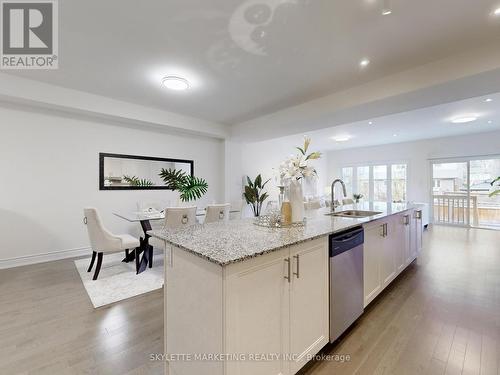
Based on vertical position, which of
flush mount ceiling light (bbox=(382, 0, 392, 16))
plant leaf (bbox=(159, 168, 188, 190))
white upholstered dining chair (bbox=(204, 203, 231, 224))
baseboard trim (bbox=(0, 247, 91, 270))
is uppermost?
flush mount ceiling light (bbox=(382, 0, 392, 16))

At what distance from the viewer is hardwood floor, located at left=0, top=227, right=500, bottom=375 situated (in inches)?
60.6

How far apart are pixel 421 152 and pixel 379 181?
1660 millimetres

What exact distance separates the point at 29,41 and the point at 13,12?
14.3 inches

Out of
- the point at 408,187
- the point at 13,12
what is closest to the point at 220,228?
the point at 13,12

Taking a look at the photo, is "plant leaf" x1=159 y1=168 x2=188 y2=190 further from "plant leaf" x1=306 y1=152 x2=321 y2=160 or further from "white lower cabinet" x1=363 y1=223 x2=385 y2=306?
"white lower cabinet" x1=363 y1=223 x2=385 y2=306

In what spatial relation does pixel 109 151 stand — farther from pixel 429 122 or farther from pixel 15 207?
pixel 429 122

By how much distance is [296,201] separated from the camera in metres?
1.99

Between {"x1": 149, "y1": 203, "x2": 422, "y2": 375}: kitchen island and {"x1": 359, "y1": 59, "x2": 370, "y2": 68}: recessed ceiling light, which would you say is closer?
{"x1": 149, "y1": 203, "x2": 422, "y2": 375}: kitchen island

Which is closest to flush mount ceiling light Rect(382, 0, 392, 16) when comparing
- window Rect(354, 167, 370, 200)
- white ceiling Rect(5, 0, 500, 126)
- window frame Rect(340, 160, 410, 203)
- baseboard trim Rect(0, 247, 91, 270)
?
white ceiling Rect(5, 0, 500, 126)

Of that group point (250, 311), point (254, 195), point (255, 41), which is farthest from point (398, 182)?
point (250, 311)

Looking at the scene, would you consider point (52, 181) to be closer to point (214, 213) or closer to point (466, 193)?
point (214, 213)

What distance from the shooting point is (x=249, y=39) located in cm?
229

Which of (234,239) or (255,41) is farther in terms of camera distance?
(255,41)
